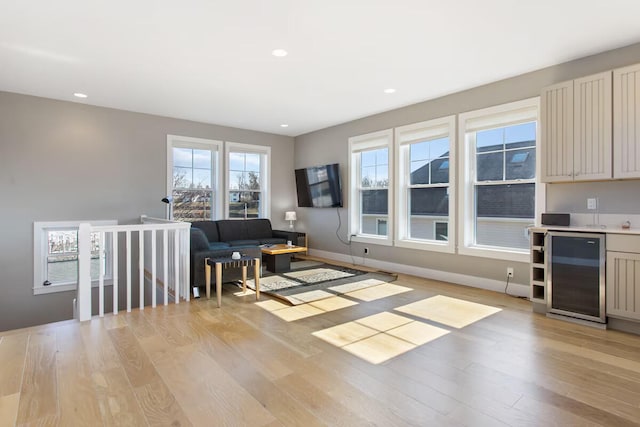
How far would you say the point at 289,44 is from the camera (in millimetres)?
3340

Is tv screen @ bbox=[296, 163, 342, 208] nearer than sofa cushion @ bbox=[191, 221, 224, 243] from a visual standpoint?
No

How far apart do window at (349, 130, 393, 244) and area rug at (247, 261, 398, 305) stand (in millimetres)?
870

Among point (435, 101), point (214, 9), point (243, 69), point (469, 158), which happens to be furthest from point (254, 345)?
point (435, 101)

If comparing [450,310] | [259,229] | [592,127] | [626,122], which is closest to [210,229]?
[259,229]

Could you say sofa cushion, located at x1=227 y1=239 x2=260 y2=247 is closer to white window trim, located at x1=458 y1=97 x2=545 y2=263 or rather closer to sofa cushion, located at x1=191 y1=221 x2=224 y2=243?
sofa cushion, located at x1=191 y1=221 x2=224 y2=243

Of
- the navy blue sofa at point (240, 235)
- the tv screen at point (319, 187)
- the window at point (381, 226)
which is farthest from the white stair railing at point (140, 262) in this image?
the window at point (381, 226)

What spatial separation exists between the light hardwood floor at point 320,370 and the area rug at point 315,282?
680 millimetres

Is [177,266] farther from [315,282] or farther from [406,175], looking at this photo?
[406,175]

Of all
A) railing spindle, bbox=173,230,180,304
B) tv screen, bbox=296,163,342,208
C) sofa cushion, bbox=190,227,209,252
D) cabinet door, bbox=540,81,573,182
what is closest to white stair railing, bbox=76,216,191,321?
railing spindle, bbox=173,230,180,304

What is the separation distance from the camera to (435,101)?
506 cm

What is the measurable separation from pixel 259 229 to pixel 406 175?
3186 millimetres

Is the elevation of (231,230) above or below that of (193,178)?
below

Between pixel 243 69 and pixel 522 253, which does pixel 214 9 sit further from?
pixel 522 253

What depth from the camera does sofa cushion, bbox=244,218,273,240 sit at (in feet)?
22.4
